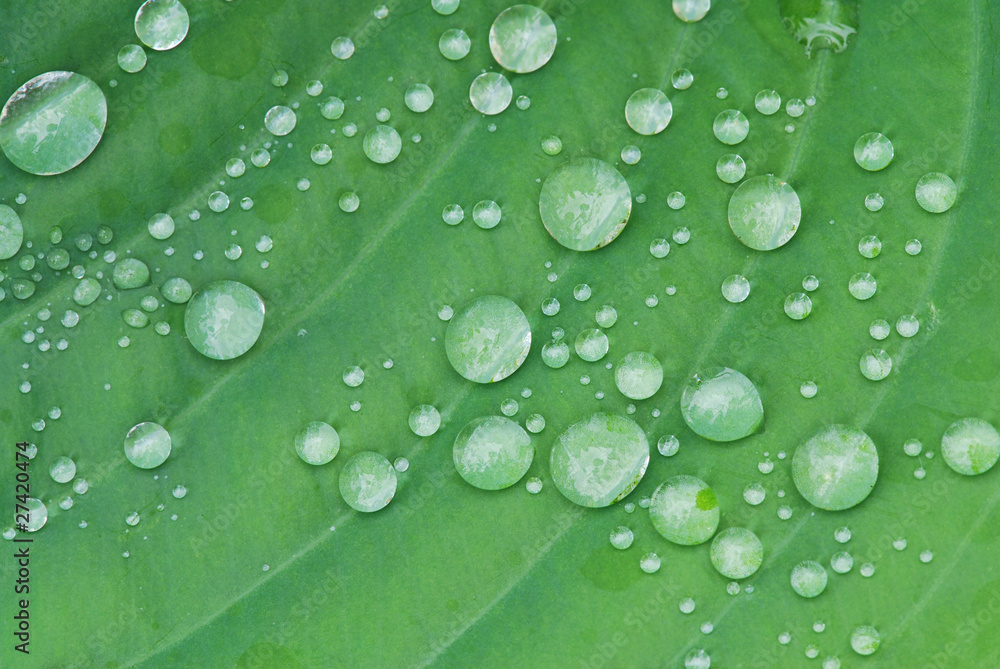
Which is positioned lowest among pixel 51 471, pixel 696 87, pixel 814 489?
pixel 51 471


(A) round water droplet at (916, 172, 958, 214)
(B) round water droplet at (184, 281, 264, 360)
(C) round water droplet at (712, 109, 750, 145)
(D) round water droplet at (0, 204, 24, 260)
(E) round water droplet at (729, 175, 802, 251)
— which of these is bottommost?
(D) round water droplet at (0, 204, 24, 260)

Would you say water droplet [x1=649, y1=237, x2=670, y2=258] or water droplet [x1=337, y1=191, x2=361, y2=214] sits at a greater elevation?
water droplet [x1=649, y1=237, x2=670, y2=258]

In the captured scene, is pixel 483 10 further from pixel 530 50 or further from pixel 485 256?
pixel 485 256

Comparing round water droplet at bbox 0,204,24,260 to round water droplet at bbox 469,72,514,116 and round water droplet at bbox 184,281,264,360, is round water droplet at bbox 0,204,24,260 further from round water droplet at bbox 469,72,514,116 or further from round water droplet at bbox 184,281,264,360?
round water droplet at bbox 469,72,514,116

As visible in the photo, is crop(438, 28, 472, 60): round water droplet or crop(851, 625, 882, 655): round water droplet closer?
crop(851, 625, 882, 655): round water droplet

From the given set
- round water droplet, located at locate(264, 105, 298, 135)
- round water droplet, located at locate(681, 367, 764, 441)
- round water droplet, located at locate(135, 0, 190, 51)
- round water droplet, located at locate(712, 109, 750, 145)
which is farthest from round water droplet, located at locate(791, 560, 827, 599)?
round water droplet, located at locate(135, 0, 190, 51)

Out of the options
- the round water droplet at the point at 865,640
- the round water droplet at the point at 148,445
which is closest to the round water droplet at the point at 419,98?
the round water droplet at the point at 148,445

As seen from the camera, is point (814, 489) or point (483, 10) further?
point (483, 10)

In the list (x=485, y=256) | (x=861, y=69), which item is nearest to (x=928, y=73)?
(x=861, y=69)
